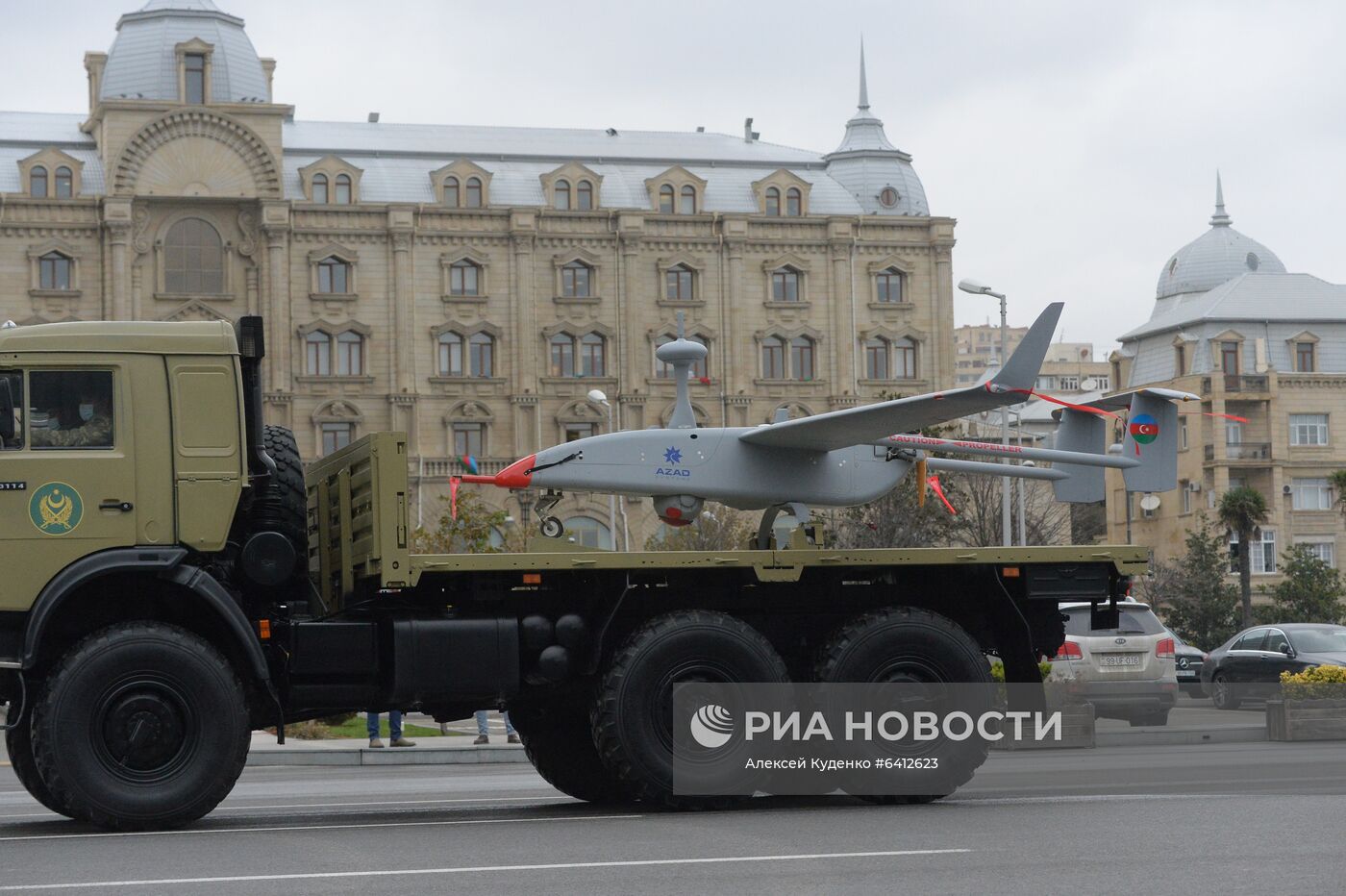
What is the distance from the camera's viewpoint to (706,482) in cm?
1650

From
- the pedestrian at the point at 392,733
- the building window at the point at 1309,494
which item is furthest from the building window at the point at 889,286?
the pedestrian at the point at 392,733

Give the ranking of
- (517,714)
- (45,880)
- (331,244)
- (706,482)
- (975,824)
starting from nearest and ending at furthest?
(45,880) → (975,824) → (517,714) → (706,482) → (331,244)

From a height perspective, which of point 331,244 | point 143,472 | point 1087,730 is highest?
point 331,244

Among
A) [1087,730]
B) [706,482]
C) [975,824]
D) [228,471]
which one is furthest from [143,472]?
[1087,730]

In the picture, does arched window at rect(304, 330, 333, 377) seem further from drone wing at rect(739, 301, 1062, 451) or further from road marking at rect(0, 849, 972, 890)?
road marking at rect(0, 849, 972, 890)

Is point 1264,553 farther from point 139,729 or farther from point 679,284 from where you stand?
point 139,729

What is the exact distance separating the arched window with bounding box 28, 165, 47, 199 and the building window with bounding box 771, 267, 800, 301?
95.3ft

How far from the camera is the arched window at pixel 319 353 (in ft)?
263

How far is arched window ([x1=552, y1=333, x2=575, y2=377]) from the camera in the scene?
272 ft

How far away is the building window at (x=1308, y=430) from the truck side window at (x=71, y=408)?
80.0 m

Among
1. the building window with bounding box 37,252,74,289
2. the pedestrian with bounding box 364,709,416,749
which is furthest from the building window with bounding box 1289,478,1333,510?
the pedestrian with bounding box 364,709,416,749

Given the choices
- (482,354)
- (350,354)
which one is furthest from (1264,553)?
(350,354)

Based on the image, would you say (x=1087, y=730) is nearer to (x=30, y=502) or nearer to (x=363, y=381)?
(x=30, y=502)

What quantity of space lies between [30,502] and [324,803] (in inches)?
171
